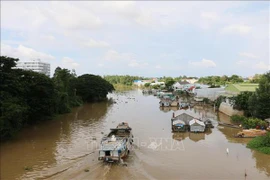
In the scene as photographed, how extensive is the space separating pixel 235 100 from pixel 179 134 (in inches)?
450

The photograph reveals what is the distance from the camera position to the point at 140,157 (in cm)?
1691

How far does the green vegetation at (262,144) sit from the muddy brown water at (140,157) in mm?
495

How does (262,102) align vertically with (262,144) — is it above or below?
above

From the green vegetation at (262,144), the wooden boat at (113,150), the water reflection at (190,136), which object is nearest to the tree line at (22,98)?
the wooden boat at (113,150)

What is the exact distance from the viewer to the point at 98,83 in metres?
52.3

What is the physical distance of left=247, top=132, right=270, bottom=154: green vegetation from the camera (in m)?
17.2

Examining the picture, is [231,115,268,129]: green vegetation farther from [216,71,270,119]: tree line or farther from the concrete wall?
the concrete wall

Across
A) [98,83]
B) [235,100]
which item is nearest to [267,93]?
[235,100]

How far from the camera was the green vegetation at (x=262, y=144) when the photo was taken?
17.2 m

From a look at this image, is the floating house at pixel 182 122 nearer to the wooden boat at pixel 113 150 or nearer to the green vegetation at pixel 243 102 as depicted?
the green vegetation at pixel 243 102

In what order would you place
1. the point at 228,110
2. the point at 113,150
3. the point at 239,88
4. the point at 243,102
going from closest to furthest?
the point at 113,150 < the point at 243,102 < the point at 228,110 < the point at 239,88

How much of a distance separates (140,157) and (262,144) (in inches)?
341

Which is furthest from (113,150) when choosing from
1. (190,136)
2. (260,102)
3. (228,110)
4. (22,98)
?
(228,110)

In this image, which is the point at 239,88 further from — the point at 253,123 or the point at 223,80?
the point at 223,80
